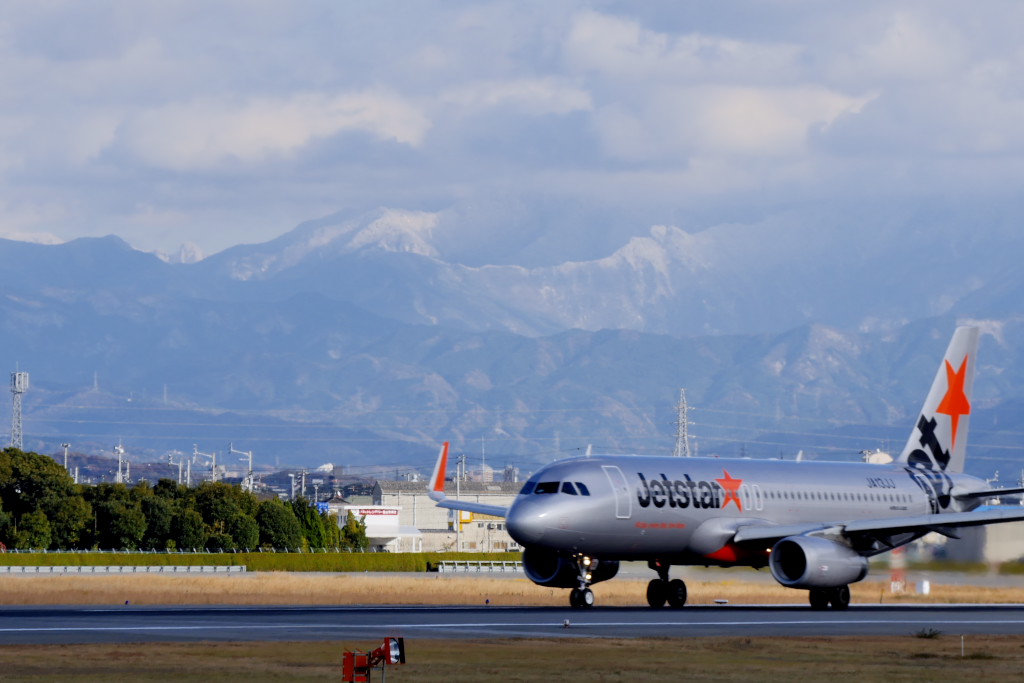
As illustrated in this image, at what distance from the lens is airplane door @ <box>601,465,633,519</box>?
53188mm

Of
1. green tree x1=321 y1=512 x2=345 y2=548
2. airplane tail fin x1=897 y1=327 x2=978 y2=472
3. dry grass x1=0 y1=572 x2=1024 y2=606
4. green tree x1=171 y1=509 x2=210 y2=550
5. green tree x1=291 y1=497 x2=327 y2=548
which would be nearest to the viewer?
dry grass x1=0 y1=572 x2=1024 y2=606

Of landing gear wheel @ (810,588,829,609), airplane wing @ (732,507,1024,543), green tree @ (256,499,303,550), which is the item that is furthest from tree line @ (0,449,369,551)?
landing gear wheel @ (810,588,829,609)

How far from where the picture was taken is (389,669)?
3152 centimetres

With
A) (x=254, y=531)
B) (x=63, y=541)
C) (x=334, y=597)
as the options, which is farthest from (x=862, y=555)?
(x=254, y=531)

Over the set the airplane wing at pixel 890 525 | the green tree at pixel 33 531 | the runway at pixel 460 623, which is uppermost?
the green tree at pixel 33 531

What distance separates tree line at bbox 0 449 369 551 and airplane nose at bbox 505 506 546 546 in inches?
2875

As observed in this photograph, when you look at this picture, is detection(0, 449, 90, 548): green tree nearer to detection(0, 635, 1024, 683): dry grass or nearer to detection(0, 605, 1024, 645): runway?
detection(0, 605, 1024, 645): runway

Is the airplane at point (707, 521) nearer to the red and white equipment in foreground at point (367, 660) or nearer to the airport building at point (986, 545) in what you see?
the airport building at point (986, 545)

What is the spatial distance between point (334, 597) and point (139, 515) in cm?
6353

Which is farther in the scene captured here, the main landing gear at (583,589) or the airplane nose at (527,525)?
the main landing gear at (583,589)

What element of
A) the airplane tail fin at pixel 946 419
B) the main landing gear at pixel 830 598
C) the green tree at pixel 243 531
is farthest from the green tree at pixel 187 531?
the main landing gear at pixel 830 598

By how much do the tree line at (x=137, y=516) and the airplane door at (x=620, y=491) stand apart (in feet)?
240

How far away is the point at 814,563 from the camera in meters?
52.7

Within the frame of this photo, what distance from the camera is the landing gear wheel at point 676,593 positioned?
5588 cm
